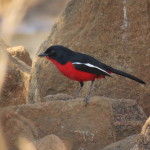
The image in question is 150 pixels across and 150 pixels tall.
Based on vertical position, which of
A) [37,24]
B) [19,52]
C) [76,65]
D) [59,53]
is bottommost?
[37,24]

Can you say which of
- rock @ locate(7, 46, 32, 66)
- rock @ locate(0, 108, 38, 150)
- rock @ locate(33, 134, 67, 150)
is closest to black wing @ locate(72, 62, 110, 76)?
rock @ locate(0, 108, 38, 150)

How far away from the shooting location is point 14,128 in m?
6.17

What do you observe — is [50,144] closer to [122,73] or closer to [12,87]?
[122,73]

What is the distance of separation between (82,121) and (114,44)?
210 cm

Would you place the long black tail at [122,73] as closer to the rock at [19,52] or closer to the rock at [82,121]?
the rock at [82,121]

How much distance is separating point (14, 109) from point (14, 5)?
8.19 ft

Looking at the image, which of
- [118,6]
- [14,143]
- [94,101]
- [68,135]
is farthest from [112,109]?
[118,6]

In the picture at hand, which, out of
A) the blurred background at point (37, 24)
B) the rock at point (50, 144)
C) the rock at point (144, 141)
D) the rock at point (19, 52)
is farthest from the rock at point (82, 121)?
the blurred background at point (37, 24)

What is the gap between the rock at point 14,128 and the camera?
6.05m

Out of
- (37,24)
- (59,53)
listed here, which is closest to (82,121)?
(59,53)

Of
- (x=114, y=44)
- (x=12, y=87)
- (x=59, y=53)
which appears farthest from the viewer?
(x=114, y=44)

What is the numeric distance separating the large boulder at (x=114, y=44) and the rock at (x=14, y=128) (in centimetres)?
223

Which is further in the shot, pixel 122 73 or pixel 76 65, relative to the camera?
pixel 122 73

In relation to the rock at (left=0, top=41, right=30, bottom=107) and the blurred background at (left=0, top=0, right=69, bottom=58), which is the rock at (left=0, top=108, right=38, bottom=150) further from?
the blurred background at (left=0, top=0, right=69, bottom=58)
